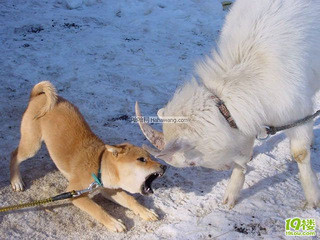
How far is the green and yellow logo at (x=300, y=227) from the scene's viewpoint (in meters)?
2.96

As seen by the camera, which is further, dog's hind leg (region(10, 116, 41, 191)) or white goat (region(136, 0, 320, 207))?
dog's hind leg (region(10, 116, 41, 191))

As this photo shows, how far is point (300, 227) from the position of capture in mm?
3027

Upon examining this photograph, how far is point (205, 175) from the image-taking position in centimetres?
379

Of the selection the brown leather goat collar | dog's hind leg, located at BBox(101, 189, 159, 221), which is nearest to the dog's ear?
dog's hind leg, located at BBox(101, 189, 159, 221)

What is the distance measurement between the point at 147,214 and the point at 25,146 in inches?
52.4

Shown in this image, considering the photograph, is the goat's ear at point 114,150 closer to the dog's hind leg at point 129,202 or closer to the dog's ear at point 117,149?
the dog's ear at point 117,149

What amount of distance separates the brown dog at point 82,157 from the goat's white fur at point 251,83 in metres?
0.57

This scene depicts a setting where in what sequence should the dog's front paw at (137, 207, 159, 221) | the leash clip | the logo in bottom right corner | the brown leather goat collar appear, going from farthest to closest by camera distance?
the dog's front paw at (137, 207, 159, 221) → the leash clip → the logo in bottom right corner → the brown leather goat collar

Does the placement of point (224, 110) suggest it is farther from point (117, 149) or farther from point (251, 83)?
point (117, 149)

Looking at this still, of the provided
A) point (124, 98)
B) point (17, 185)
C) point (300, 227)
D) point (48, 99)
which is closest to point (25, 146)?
point (17, 185)

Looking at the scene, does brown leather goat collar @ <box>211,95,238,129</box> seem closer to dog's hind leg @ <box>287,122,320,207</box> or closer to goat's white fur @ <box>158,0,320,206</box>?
goat's white fur @ <box>158,0,320,206</box>

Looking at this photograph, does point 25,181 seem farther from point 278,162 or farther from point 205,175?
point 278,162

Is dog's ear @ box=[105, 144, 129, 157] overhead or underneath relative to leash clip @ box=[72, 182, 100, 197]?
overhead

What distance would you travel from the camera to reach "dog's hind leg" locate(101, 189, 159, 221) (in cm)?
319
